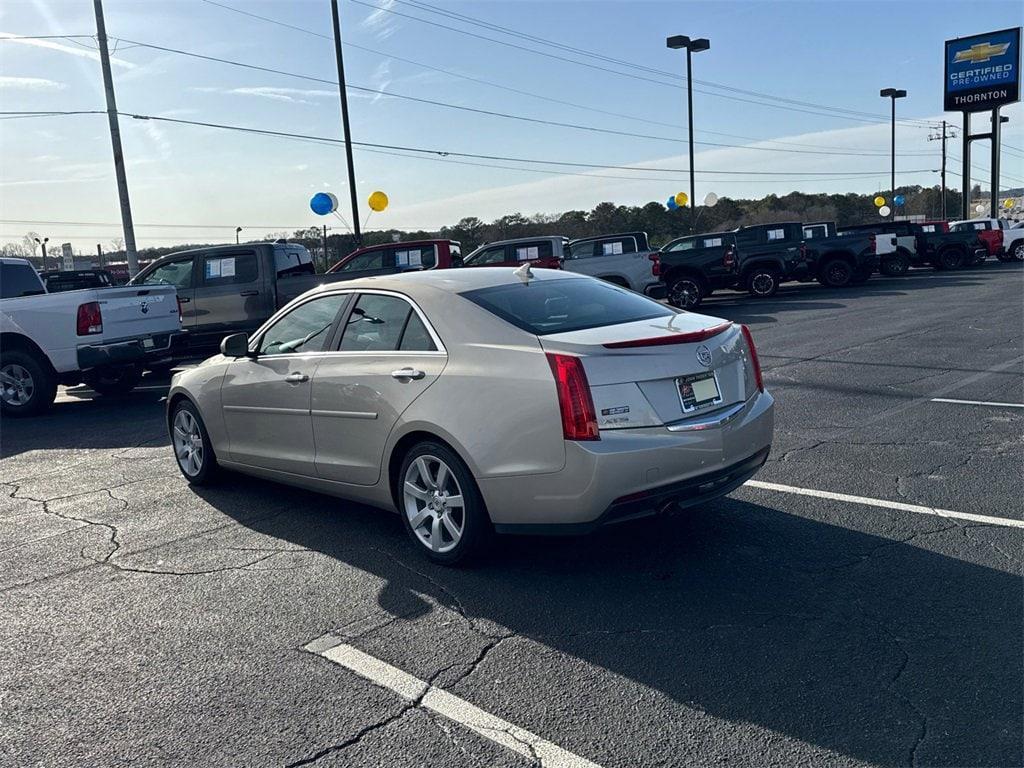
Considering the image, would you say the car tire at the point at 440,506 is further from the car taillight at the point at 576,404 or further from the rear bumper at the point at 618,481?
the car taillight at the point at 576,404

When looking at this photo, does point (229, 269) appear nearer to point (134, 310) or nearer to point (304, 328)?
point (134, 310)

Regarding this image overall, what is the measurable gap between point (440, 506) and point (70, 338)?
8132 millimetres

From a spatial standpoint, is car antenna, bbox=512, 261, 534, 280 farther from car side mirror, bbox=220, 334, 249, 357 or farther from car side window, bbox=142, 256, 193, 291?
car side window, bbox=142, 256, 193, 291

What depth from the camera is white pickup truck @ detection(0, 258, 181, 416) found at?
Result: 11000mm

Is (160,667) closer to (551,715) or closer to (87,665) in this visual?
(87,665)

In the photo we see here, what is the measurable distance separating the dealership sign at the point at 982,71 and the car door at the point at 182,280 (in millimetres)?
42557

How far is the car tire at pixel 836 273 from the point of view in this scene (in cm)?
2471

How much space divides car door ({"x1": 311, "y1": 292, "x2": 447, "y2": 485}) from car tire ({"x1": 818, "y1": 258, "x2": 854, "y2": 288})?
21.9 m

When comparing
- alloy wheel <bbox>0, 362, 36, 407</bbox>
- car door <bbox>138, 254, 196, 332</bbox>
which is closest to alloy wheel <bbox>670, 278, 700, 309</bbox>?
car door <bbox>138, 254, 196, 332</bbox>

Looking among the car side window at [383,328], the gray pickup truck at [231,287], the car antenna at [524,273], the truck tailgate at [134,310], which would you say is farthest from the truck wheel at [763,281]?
the car side window at [383,328]

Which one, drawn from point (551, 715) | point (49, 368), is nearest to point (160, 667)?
point (551, 715)

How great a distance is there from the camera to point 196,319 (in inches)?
561

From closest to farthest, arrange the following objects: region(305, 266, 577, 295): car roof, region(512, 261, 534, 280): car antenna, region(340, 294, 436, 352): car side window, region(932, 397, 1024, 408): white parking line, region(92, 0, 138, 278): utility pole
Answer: region(340, 294, 436, 352): car side window, region(305, 266, 577, 295): car roof, region(512, 261, 534, 280): car antenna, region(932, 397, 1024, 408): white parking line, region(92, 0, 138, 278): utility pole

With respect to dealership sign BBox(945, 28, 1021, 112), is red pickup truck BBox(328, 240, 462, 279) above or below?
below
